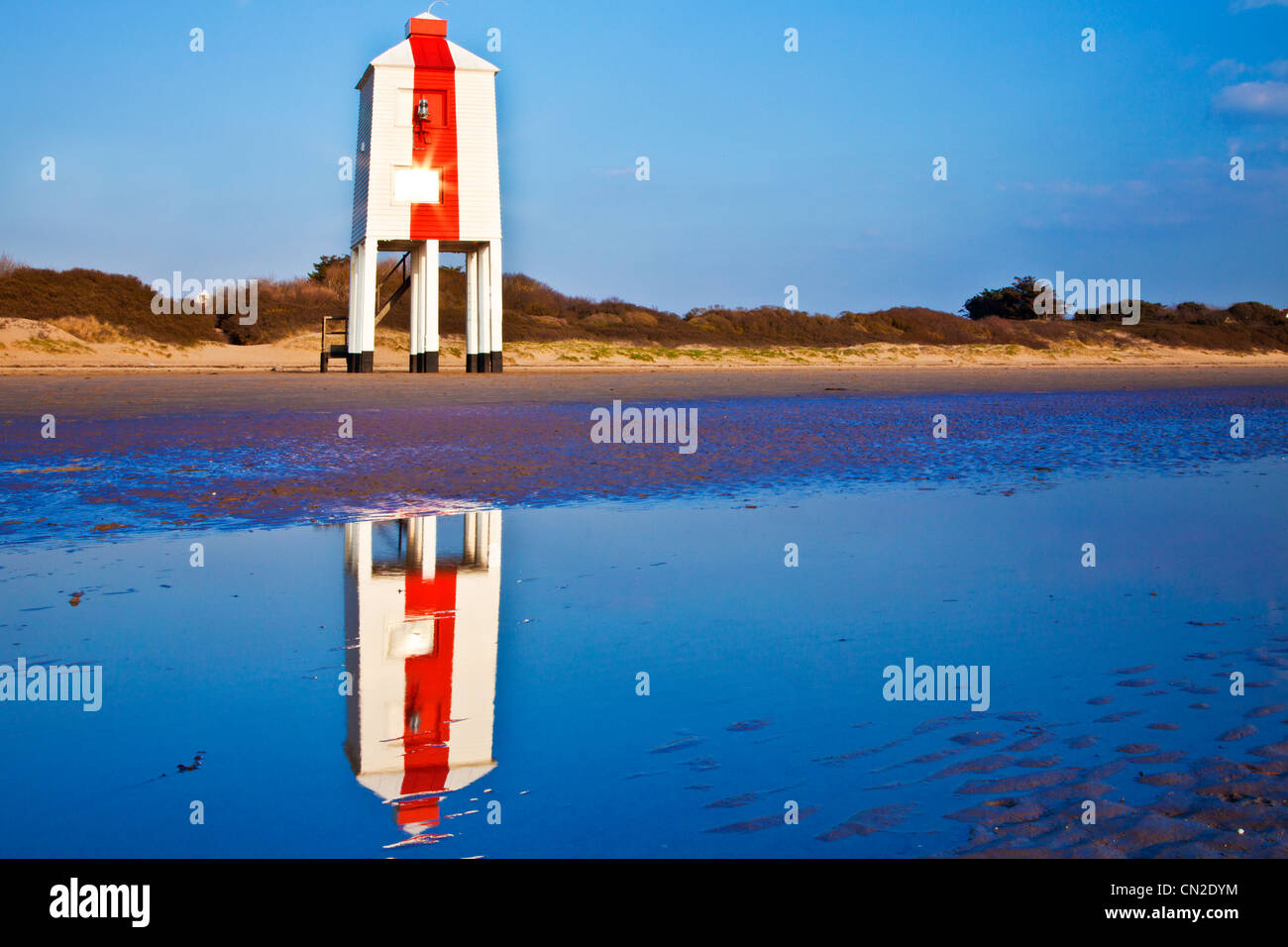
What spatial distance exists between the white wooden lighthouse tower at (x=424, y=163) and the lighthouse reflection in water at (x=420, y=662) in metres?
20.0

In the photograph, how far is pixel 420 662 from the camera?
4055mm

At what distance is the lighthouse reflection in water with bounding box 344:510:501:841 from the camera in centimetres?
300

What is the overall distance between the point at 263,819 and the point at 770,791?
1.24 m

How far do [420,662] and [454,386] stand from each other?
17935 millimetres

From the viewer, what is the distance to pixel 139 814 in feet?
8.91

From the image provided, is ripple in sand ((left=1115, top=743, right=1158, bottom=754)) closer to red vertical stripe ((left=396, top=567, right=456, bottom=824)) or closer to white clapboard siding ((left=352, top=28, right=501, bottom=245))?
red vertical stripe ((left=396, top=567, right=456, bottom=824))

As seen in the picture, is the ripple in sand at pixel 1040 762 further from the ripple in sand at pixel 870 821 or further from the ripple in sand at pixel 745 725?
the ripple in sand at pixel 745 725

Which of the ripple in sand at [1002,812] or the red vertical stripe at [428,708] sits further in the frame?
the red vertical stripe at [428,708]

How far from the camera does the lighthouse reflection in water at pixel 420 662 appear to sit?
300 cm

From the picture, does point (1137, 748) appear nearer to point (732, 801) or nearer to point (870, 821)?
point (870, 821)

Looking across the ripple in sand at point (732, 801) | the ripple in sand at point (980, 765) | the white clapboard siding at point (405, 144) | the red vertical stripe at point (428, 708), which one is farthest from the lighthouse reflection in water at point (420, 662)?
the white clapboard siding at point (405, 144)

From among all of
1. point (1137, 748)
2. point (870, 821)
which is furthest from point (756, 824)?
point (1137, 748)

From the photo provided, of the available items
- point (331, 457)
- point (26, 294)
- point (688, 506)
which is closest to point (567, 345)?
point (26, 294)
